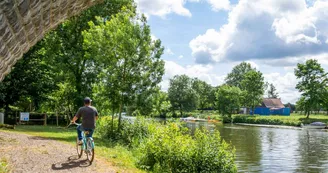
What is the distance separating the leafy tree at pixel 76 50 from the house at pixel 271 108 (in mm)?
75785

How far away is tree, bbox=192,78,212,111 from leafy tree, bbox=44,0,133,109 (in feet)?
247

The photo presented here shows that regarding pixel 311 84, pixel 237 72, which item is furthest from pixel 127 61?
Answer: pixel 237 72

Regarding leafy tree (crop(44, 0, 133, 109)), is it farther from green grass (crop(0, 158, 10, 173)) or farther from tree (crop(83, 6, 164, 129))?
green grass (crop(0, 158, 10, 173))

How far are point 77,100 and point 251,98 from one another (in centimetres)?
5820

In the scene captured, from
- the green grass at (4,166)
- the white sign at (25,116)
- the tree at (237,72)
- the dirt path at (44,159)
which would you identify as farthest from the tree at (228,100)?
the green grass at (4,166)

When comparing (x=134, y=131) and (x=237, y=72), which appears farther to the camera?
(x=237, y=72)

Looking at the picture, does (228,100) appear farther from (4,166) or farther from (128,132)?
(4,166)

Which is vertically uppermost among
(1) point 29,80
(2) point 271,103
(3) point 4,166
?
(1) point 29,80

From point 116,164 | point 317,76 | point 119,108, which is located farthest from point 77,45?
point 317,76

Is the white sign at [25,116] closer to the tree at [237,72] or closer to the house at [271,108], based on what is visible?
the house at [271,108]

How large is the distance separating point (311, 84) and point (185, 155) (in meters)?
61.8

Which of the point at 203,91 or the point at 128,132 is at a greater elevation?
the point at 203,91

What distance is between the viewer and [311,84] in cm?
6638

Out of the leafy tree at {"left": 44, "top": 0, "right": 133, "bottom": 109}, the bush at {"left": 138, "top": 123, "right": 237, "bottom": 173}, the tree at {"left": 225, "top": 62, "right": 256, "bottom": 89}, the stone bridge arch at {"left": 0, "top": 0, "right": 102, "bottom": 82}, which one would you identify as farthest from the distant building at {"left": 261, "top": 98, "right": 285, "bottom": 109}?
the stone bridge arch at {"left": 0, "top": 0, "right": 102, "bottom": 82}
